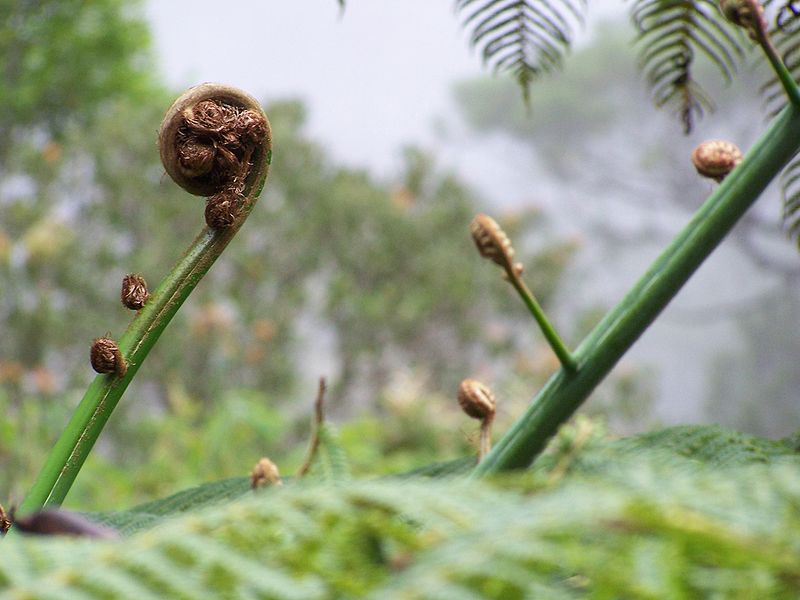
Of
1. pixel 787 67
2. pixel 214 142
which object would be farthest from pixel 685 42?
pixel 214 142

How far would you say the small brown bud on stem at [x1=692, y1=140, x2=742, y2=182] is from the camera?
0.37m

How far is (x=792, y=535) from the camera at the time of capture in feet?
0.47

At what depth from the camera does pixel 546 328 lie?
12.8 inches

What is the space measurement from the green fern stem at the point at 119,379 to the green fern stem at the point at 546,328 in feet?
0.34

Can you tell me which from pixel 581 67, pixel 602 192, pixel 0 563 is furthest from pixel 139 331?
pixel 581 67

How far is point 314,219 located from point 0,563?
513cm

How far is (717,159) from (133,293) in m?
0.24

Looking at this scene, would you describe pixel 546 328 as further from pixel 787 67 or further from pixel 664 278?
pixel 787 67

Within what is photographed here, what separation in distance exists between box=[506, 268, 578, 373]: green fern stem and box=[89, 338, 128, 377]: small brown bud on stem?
0.14 m

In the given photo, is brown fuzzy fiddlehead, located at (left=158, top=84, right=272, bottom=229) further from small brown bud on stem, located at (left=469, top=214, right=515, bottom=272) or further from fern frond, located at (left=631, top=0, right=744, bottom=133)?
fern frond, located at (left=631, top=0, right=744, bottom=133)

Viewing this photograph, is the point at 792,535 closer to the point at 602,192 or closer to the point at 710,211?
the point at 710,211

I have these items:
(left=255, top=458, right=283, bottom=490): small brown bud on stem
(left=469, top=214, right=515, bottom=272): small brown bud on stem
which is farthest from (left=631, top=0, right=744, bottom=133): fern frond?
(left=255, top=458, right=283, bottom=490): small brown bud on stem

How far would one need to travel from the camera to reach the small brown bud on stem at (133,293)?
0.31 meters

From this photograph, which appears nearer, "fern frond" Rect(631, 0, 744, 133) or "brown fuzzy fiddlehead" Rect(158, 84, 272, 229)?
"brown fuzzy fiddlehead" Rect(158, 84, 272, 229)
